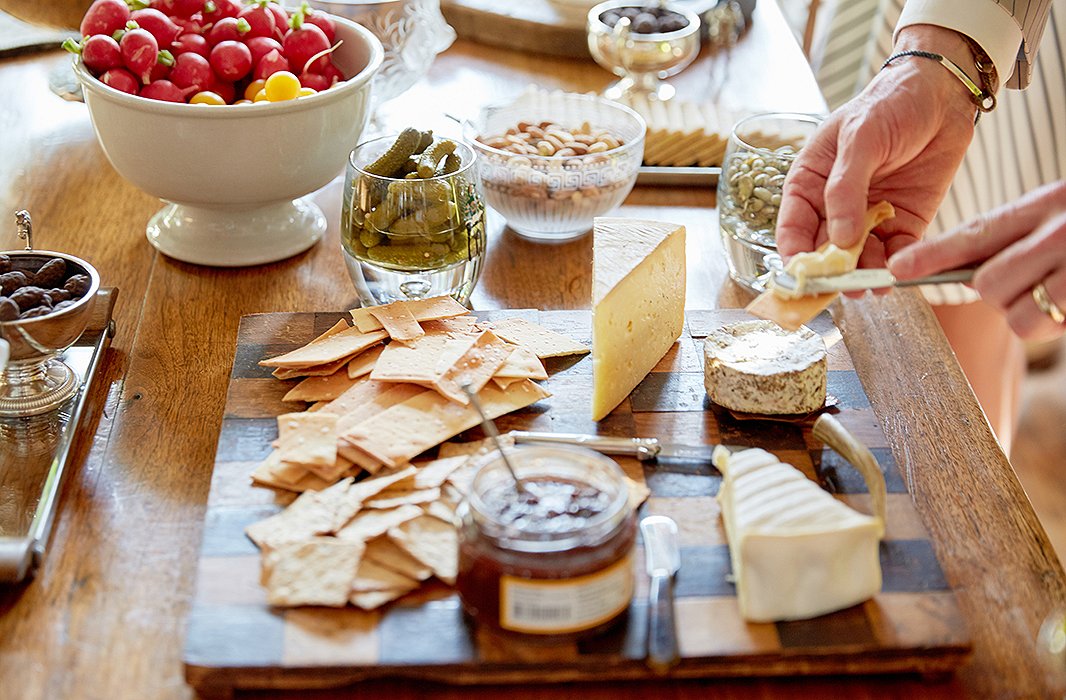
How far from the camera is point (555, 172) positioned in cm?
167

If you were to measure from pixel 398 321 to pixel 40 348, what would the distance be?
1.34 feet

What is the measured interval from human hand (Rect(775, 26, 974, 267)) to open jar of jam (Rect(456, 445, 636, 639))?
533mm

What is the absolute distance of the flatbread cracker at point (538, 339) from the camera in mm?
1412

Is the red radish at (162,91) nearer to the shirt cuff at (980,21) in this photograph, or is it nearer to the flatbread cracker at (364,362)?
the flatbread cracker at (364,362)

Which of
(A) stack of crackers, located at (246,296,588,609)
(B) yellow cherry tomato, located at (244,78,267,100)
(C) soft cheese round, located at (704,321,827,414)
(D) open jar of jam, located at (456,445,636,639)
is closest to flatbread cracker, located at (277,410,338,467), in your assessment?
(A) stack of crackers, located at (246,296,588,609)

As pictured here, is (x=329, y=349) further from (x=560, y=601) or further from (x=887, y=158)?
(x=887, y=158)

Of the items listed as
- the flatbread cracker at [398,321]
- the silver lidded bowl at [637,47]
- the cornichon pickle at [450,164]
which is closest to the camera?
the flatbread cracker at [398,321]

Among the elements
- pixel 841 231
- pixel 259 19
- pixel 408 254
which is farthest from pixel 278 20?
pixel 841 231

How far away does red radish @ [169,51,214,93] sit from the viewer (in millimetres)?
1544

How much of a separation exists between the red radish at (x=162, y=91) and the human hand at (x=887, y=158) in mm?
823

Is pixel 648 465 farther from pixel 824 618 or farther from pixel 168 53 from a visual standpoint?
pixel 168 53

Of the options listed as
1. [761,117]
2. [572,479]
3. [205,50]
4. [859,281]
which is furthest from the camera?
[761,117]

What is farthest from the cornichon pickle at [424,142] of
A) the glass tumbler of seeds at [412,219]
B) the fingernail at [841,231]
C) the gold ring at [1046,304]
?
the gold ring at [1046,304]

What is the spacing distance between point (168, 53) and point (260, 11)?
0.17m
